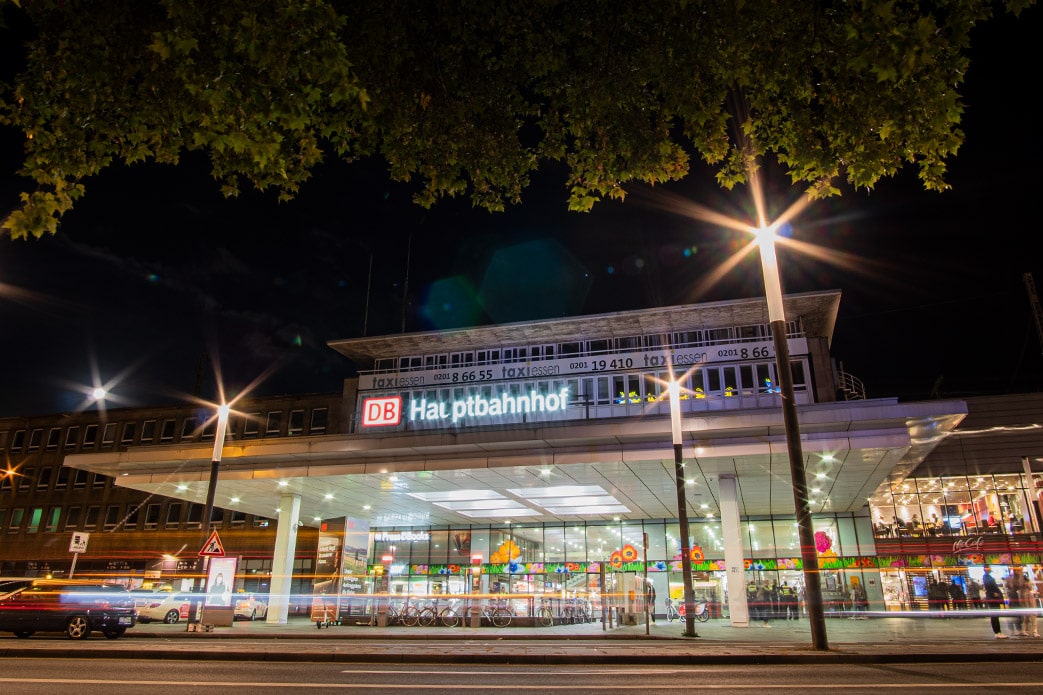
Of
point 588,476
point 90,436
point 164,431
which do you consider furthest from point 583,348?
point 90,436

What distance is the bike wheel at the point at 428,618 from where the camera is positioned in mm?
26750

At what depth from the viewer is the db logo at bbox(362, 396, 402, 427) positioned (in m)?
25.3

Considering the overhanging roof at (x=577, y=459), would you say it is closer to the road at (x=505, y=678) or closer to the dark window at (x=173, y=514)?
the road at (x=505, y=678)

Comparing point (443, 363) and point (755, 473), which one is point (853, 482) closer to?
point (755, 473)

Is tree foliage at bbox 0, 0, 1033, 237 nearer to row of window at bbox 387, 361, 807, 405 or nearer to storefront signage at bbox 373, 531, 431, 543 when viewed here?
row of window at bbox 387, 361, 807, 405

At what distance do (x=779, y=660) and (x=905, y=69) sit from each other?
9.12m

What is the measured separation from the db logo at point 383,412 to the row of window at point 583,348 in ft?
42.1

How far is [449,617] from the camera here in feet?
86.8

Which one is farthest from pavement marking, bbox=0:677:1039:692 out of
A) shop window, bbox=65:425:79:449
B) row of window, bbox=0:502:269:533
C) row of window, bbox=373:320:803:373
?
shop window, bbox=65:425:79:449

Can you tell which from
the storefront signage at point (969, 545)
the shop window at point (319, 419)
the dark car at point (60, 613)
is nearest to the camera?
the dark car at point (60, 613)

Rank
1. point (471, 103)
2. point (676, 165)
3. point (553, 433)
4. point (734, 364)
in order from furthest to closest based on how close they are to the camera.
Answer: point (734, 364), point (553, 433), point (676, 165), point (471, 103)

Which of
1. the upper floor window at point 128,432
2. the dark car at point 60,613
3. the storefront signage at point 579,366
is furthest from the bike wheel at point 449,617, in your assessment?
the upper floor window at point 128,432

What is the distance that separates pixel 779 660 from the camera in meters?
10.6

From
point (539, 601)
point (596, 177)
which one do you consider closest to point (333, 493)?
point (539, 601)
